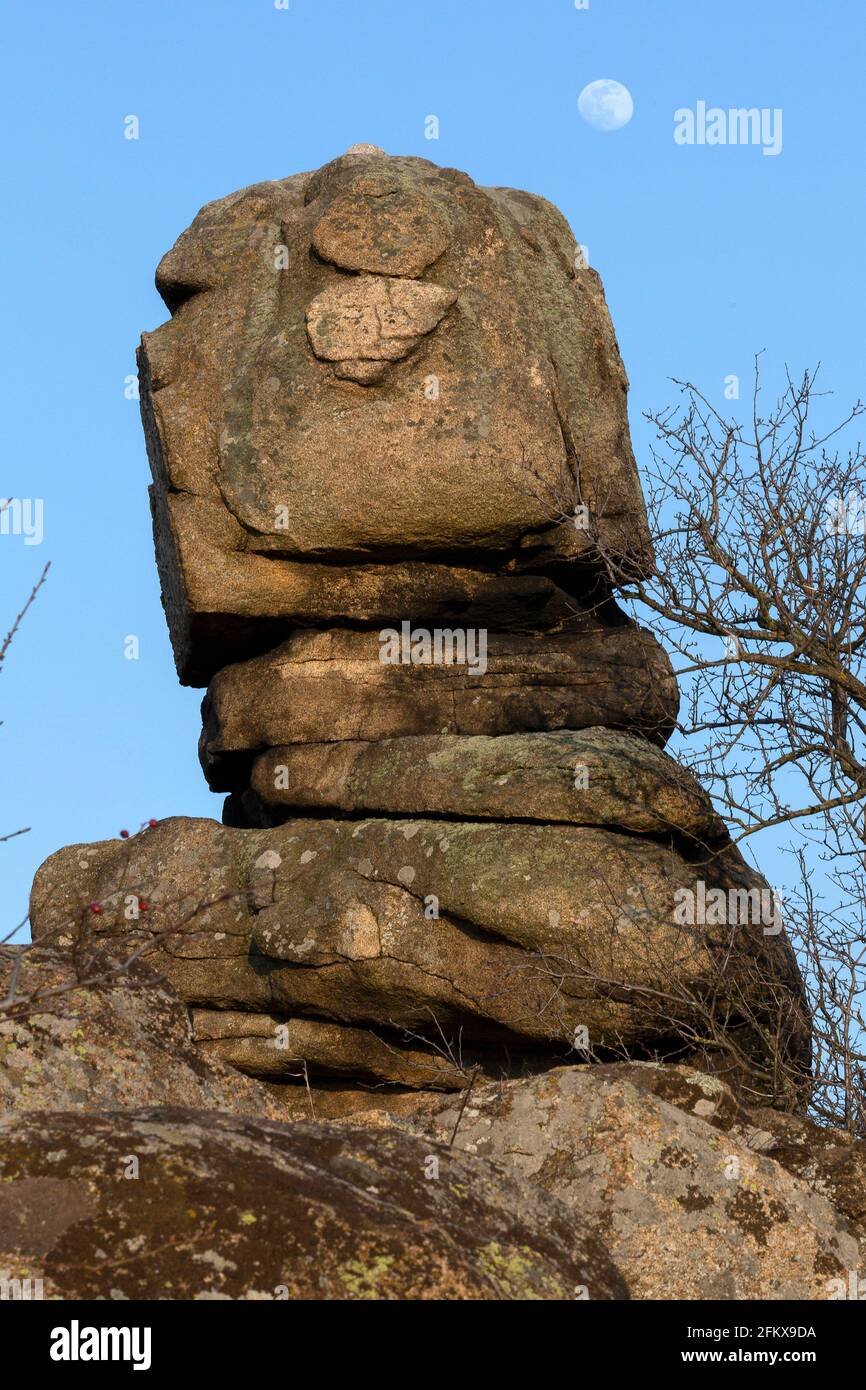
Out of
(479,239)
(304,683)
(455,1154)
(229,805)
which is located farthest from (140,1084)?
(479,239)

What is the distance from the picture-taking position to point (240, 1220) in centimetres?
406

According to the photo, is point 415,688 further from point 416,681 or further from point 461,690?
point 461,690

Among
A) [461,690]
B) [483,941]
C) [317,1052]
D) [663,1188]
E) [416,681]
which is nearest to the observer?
[663,1188]

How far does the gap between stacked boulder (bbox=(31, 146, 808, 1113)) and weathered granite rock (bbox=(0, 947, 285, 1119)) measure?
131 inches

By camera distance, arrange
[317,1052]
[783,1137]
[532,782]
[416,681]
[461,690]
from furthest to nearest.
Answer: [416,681] < [461,690] < [317,1052] < [532,782] < [783,1137]

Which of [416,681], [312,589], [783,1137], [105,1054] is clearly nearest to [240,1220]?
[105,1054]

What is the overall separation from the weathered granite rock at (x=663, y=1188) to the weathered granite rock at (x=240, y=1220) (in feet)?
4.59

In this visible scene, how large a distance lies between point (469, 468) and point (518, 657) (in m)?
1.48

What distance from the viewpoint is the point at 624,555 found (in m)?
12.1

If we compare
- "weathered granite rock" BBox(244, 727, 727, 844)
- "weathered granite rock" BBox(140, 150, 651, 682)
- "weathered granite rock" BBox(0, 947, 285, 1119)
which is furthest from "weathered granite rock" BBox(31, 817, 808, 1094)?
"weathered granite rock" BBox(0, 947, 285, 1119)

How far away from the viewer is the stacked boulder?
36.6 ft

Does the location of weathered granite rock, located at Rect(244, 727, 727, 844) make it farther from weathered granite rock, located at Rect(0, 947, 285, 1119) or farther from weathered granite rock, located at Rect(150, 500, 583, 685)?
weathered granite rock, located at Rect(0, 947, 285, 1119)

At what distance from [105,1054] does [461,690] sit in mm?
6060

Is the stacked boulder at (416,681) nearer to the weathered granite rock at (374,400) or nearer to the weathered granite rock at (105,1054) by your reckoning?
the weathered granite rock at (374,400)
